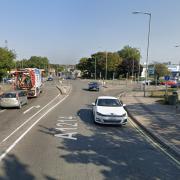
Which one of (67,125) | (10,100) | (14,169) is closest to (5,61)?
(10,100)

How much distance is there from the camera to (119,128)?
15102 millimetres

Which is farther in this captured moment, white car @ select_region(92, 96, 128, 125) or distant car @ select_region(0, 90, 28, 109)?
distant car @ select_region(0, 90, 28, 109)

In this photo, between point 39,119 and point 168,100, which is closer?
point 39,119

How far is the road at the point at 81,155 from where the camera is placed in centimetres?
769

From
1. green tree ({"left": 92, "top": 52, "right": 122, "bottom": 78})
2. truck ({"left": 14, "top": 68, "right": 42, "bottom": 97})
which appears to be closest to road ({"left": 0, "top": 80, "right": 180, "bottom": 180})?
truck ({"left": 14, "top": 68, "right": 42, "bottom": 97})

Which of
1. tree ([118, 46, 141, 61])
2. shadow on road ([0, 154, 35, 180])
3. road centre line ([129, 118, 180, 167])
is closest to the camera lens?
shadow on road ([0, 154, 35, 180])

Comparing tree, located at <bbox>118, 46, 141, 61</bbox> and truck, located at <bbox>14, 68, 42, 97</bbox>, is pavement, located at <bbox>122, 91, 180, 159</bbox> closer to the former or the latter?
truck, located at <bbox>14, 68, 42, 97</bbox>

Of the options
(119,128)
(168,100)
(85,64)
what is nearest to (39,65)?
(85,64)

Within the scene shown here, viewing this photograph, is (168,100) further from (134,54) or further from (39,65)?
Answer: (39,65)

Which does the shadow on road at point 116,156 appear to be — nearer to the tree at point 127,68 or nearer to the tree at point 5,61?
the tree at point 5,61

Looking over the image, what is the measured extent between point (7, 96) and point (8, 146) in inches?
509

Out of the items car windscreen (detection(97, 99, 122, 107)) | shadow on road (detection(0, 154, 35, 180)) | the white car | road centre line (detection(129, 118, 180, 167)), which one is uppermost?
car windscreen (detection(97, 99, 122, 107))

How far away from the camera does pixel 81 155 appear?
31.4 feet

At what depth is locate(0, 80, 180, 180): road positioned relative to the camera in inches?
303
